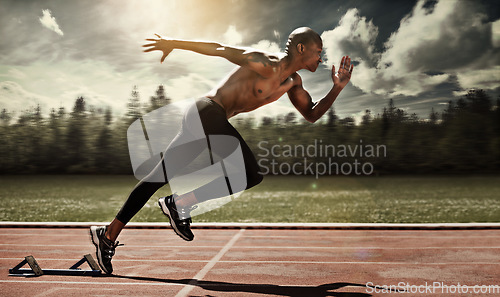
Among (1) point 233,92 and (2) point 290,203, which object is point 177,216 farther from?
(2) point 290,203

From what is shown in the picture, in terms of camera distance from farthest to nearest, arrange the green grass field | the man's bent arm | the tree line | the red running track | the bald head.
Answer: the tree line < the green grass field < the red running track < the man's bent arm < the bald head

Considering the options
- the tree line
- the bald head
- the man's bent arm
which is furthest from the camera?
the tree line

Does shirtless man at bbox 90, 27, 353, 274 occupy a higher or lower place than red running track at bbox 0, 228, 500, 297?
higher

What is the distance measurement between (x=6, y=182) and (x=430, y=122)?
2136cm

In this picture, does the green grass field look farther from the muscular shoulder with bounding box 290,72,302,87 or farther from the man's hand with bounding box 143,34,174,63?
the man's hand with bounding box 143,34,174,63

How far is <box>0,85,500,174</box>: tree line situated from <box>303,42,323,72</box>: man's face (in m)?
20.7

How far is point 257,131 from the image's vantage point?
23.6 meters

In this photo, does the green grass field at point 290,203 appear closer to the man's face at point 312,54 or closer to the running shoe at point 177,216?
the running shoe at point 177,216

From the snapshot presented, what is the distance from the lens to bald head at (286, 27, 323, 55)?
128 inches

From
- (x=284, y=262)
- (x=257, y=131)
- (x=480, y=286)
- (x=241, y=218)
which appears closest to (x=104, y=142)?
(x=257, y=131)

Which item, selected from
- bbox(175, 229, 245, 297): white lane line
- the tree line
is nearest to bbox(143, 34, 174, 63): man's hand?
bbox(175, 229, 245, 297): white lane line

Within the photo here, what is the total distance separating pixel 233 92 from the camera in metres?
3.33

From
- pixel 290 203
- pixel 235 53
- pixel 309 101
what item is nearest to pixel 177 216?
pixel 235 53

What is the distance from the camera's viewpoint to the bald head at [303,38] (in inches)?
128
